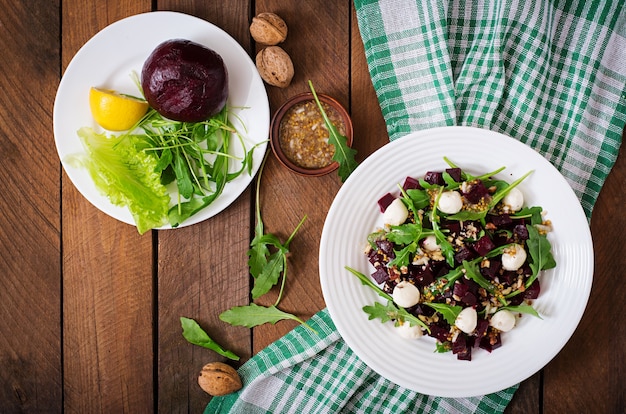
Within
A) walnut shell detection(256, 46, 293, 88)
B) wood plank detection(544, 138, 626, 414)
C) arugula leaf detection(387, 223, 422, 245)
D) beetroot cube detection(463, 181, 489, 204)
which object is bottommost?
wood plank detection(544, 138, 626, 414)

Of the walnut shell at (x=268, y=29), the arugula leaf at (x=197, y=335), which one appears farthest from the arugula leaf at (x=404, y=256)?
the walnut shell at (x=268, y=29)

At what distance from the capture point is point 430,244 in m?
1.45

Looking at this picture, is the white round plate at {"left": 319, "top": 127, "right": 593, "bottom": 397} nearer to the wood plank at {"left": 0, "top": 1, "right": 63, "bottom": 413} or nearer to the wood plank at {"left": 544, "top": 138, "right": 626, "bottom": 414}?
the wood plank at {"left": 544, "top": 138, "right": 626, "bottom": 414}

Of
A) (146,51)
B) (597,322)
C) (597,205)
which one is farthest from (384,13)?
(597,322)

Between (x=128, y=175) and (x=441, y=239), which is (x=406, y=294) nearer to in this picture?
(x=441, y=239)

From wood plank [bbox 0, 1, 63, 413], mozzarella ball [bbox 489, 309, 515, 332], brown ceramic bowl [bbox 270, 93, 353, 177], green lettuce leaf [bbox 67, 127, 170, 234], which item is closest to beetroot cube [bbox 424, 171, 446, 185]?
brown ceramic bowl [bbox 270, 93, 353, 177]

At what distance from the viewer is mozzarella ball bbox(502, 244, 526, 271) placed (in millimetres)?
1411

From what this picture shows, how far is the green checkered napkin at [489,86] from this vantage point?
1585mm

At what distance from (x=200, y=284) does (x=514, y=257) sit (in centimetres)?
83

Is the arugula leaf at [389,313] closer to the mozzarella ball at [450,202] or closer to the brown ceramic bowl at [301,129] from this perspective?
the mozzarella ball at [450,202]

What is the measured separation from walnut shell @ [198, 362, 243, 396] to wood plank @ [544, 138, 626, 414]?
0.85 m

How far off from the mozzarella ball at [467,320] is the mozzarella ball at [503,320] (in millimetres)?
50

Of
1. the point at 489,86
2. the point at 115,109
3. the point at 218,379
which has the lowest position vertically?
the point at 218,379

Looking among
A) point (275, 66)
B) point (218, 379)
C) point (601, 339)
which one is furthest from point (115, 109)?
point (601, 339)
